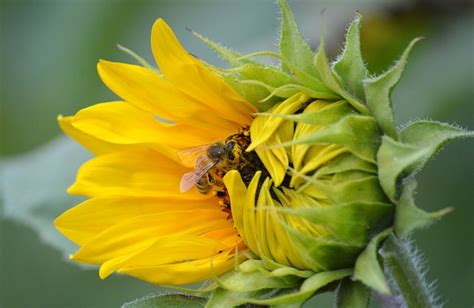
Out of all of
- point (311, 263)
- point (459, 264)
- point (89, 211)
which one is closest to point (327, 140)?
point (311, 263)

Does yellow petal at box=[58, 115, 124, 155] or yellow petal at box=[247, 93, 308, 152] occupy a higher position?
yellow petal at box=[247, 93, 308, 152]

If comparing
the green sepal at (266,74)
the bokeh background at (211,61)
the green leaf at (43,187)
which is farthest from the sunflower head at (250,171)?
the green leaf at (43,187)

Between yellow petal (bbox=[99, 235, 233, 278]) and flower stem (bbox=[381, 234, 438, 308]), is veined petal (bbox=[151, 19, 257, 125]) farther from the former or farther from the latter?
flower stem (bbox=[381, 234, 438, 308])

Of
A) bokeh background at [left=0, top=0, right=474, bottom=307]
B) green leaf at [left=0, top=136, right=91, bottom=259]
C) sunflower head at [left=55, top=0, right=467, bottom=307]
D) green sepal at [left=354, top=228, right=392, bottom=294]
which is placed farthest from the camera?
bokeh background at [left=0, top=0, right=474, bottom=307]

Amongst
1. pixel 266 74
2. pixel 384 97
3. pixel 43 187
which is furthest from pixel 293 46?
pixel 43 187

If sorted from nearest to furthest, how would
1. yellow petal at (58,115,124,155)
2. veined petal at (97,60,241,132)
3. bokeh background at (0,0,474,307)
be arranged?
veined petal at (97,60,241,132) < yellow petal at (58,115,124,155) < bokeh background at (0,0,474,307)

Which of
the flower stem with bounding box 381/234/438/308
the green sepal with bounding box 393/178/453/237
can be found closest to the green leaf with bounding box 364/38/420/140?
the green sepal with bounding box 393/178/453/237

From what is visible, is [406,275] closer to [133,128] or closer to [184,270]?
[184,270]

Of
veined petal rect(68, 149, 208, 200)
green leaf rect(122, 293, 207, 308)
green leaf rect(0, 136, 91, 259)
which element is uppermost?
veined petal rect(68, 149, 208, 200)
